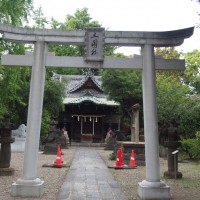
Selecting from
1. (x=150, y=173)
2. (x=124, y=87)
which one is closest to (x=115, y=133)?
(x=124, y=87)

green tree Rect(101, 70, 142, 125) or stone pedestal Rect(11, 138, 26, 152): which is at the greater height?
green tree Rect(101, 70, 142, 125)

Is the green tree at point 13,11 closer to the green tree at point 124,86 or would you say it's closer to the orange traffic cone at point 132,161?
the orange traffic cone at point 132,161

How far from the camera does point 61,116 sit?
121 feet

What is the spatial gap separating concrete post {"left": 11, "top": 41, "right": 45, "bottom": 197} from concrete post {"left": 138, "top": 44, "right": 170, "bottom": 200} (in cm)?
279

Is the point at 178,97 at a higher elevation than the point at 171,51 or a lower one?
lower

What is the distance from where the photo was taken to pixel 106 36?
8.93 meters

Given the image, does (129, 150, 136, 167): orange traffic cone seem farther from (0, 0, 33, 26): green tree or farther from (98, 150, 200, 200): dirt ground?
(0, 0, 33, 26): green tree

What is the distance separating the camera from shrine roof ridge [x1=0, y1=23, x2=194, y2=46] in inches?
349

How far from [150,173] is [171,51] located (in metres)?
30.2

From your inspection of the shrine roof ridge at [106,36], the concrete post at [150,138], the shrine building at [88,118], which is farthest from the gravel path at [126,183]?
the shrine building at [88,118]

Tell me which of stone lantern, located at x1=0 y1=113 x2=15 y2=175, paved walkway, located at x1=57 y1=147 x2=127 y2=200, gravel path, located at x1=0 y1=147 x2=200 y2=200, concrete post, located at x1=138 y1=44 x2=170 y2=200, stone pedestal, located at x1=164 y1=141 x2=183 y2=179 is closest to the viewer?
concrete post, located at x1=138 y1=44 x2=170 y2=200

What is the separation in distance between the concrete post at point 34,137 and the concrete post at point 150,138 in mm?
2792

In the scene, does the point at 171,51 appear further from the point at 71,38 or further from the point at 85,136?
the point at 71,38

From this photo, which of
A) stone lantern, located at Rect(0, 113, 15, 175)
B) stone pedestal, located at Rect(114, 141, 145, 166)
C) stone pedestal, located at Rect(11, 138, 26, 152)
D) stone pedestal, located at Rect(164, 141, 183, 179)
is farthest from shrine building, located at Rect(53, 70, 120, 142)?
stone lantern, located at Rect(0, 113, 15, 175)
